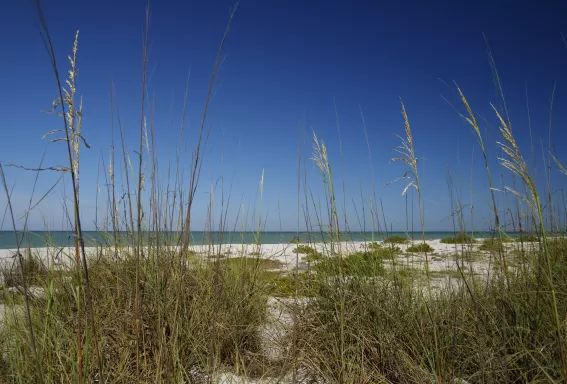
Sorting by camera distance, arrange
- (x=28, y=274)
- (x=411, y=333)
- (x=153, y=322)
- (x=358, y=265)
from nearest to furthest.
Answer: (x=153, y=322) < (x=411, y=333) < (x=358, y=265) < (x=28, y=274)

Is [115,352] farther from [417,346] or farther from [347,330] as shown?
[417,346]

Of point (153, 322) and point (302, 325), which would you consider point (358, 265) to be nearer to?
point (302, 325)

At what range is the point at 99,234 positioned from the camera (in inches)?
116

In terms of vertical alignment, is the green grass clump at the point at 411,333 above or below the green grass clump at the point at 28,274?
below

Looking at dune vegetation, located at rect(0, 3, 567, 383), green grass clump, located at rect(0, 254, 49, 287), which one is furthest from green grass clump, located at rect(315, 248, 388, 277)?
green grass clump, located at rect(0, 254, 49, 287)

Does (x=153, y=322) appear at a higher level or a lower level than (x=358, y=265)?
lower

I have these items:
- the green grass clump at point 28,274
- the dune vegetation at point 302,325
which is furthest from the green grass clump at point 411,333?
the green grass clump at point 28,274

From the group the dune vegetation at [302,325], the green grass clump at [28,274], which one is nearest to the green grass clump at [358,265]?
the dune vegetation at [302,325]

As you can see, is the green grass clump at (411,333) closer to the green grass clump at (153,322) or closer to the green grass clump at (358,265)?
the green grass clump at (358,265)

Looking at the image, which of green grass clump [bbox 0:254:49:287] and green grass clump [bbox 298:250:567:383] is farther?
green grass clump [bbox 0:254:49:287]

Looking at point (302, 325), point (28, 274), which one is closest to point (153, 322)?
point (302, 325)

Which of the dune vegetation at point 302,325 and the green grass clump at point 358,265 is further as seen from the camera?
the green grass clump at point 358,265

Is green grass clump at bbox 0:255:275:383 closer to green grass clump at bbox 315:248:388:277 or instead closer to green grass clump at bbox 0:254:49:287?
green grass clump at bbox 0:254:49:287

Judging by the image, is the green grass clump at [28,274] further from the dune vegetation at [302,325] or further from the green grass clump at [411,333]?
the green grass clump at [411,333]
